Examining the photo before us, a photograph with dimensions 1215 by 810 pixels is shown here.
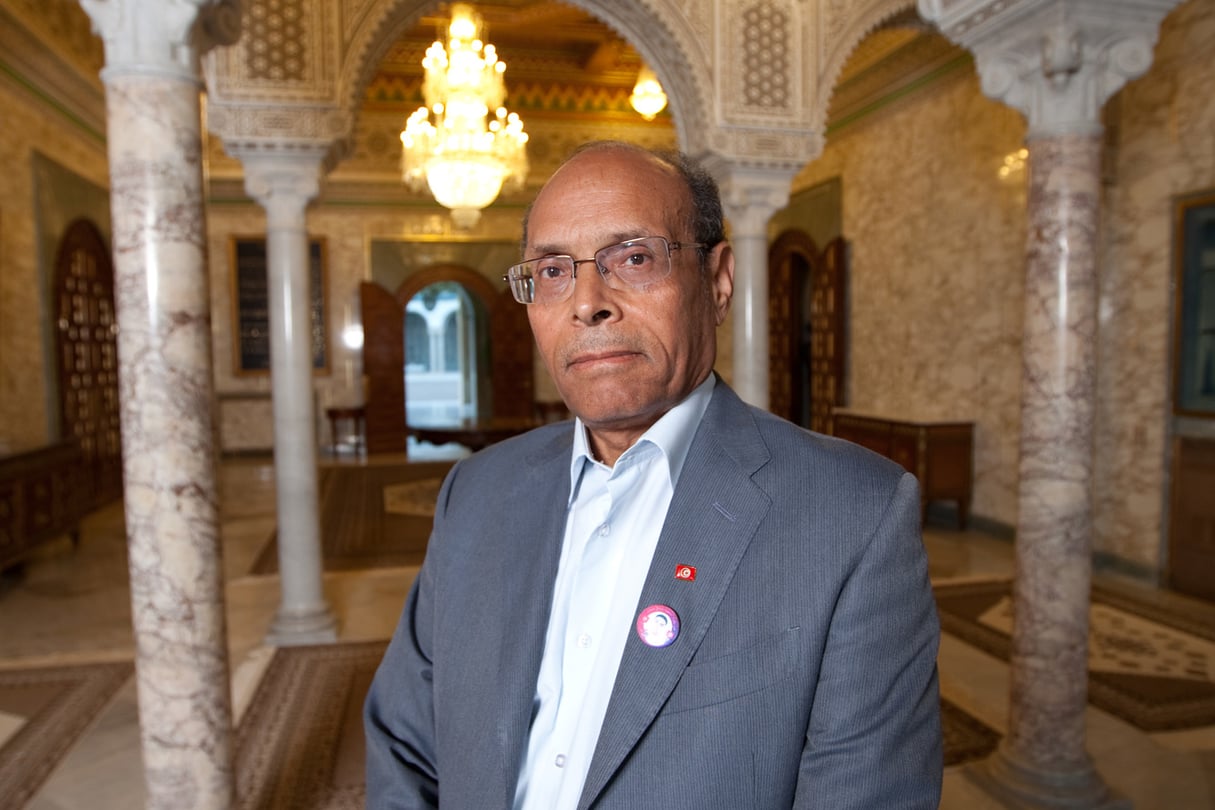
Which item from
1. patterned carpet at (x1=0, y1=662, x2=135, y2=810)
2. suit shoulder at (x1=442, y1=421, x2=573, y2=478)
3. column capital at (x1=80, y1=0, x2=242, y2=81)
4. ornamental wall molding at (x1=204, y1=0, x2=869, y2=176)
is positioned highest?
ornamental wall molding at (x1=204, y1=0, x2=869, y2=176)

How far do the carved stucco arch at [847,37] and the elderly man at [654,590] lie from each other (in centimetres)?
393

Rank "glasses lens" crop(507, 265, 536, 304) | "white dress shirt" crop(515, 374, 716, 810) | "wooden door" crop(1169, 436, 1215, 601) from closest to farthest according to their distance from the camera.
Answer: "white dress shirt" crop(515, 374, 716, 810)
"glasses lens" crop(507, 265, 536, 304)
"wooden door" crop(1169, 436, 1215, 601)

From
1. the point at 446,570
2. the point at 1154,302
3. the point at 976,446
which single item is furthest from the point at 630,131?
the point at 446,570

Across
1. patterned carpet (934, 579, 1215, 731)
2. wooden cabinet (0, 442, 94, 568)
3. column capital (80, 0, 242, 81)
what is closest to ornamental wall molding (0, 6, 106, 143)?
wooden cabinet (0, 442, 94, 568)

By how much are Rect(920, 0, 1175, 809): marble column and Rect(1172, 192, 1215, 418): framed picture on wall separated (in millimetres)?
2801

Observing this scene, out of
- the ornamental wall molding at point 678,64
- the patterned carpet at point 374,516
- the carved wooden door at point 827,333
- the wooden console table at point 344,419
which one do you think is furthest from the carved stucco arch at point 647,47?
the wooden console table at point 344,419

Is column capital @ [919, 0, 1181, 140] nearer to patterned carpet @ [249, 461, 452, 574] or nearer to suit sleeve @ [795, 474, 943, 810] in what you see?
suit sleeve @ [795, 474, 943, 810]

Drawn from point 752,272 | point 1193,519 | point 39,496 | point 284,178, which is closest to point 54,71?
point 39,496

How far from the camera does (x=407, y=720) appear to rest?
4.38ft

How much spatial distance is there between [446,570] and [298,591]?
147 inches

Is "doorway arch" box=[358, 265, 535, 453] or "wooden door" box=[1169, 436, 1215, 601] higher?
"doorway arch" box=[358, 265, 535, 453]

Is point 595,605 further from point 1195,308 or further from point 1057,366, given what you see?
point 1195,308

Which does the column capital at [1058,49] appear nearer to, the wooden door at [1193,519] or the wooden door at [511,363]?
the wooden door at [1193,519]

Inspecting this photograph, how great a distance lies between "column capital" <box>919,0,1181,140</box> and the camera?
273 centimetres
